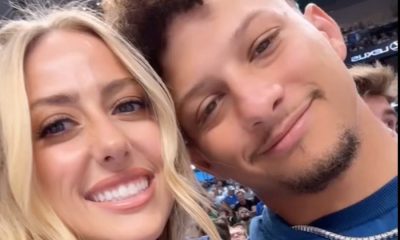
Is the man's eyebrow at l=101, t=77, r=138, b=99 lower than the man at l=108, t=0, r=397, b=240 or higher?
higher

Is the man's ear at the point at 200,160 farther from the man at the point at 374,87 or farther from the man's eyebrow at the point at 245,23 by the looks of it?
the man at the point at 374,87

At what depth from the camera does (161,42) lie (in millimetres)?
1072

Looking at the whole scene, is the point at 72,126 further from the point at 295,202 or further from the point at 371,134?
the point at 371,134

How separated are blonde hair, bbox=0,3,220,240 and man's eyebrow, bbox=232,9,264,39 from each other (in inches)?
7.6

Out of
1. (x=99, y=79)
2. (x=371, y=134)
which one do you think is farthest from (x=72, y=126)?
(x=371, y=134)

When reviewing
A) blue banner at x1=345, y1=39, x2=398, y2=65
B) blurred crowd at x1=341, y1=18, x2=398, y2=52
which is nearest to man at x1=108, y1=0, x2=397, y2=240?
blue banner at x1=345, y1=39, x2=398, y2=65

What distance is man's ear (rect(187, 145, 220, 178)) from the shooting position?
1.11m

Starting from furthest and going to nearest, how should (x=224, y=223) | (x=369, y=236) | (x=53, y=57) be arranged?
(x=224, y=223) → (x=53, y=57) → (x=369, y=236)

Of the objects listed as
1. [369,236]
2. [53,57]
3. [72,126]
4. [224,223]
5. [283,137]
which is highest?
Result: [53,57]

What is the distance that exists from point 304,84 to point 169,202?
0.33 meters

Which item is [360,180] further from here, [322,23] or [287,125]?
[322,23]

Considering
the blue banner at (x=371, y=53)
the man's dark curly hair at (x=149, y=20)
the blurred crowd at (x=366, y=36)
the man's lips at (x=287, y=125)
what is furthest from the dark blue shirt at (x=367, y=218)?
the blurred crowd at (x=366, y=36)

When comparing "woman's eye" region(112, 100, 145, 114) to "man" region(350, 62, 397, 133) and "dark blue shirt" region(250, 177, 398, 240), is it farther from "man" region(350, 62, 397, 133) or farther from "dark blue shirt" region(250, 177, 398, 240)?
"man" region(350, 62, 397, 133)

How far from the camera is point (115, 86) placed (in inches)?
39.4
